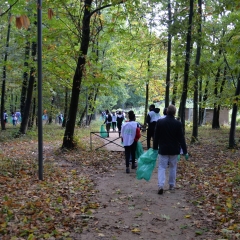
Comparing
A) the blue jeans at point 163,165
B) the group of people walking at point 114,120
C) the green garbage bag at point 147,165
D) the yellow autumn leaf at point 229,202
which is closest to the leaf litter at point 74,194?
the yellow autumn leaf at point 229,202

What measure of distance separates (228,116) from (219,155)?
23904mm

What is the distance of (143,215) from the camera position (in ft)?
19.7

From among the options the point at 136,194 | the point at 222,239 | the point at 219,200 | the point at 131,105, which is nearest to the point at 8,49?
the point at 136,194

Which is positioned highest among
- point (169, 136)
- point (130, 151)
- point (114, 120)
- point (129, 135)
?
point (114, 120)

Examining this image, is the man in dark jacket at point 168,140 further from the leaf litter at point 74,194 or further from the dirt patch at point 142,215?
the leaf litter at point 74,194

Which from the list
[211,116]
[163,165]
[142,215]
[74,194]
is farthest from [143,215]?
[211,116]

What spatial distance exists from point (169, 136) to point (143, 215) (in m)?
2.09

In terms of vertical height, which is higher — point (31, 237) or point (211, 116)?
point (211, 116)

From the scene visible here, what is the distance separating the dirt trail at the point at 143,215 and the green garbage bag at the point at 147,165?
0.35 meters

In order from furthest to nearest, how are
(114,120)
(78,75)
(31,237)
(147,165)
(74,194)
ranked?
(114,120) < (78,75) < (147,165) < (74,194) < (31,237)

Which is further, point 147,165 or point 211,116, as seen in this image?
point 211,116

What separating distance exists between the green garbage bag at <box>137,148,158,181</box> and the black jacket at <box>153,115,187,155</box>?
0.43 metres

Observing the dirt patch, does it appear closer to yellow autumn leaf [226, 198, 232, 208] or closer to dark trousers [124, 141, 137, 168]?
yellow autumn leaf [226, 198, 232, 208]

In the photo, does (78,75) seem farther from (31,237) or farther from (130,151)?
(31,237)
